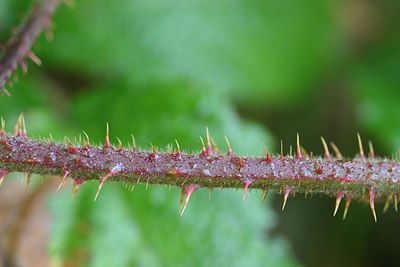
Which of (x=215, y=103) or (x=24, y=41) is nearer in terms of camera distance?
(x=24, y=41)

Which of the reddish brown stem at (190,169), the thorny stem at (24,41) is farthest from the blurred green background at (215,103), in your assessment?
the reddish brown stem at (190,169)

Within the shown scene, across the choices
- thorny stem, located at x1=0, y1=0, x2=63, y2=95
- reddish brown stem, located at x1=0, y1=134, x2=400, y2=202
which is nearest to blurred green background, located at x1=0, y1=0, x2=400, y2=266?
thorny stem, located at x1=0, y1=0, x2=63, y2=95

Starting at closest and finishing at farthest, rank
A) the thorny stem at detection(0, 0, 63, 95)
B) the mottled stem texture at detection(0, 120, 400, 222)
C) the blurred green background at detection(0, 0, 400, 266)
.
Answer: the mottled stem texture at detection(0, 120, 400, 222), the thorny stem at detection(0, 0, 63, 95), the blurred green background at detection(0, 0, 400, 266)

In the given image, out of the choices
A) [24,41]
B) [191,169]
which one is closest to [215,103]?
[24,41]

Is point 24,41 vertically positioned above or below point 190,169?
above

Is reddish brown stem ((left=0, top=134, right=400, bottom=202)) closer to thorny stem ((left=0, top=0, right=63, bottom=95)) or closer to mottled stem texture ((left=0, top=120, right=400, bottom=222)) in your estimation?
mottled stem texture ((left=0, top=120, right=400, bottom=222))

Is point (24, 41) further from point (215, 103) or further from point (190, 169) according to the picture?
point (215, 103)
